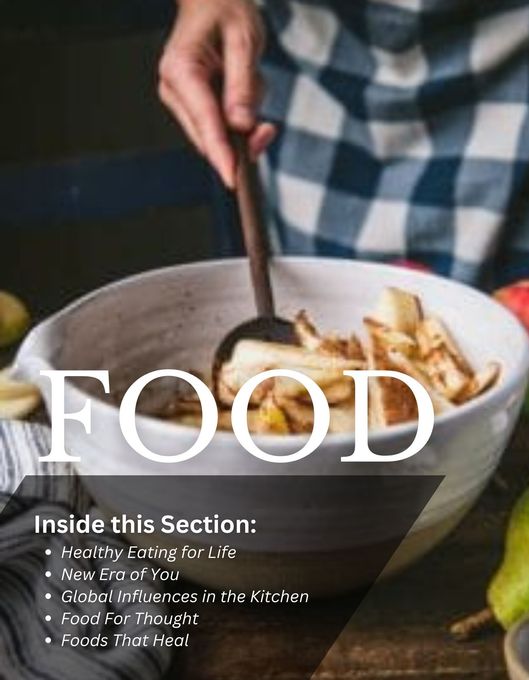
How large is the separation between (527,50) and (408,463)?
1.25ft

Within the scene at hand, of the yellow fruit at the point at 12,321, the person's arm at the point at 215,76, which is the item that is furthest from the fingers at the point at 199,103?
the yellow fruit at the point at 12,321

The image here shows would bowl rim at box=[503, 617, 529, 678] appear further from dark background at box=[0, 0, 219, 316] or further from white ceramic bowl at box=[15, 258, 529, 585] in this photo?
dark background at box=[0, 0, 219, 316]

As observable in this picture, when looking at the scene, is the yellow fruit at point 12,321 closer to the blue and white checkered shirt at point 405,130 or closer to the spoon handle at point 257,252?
the spoon handle at point 257,252

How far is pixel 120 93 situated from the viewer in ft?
2.42

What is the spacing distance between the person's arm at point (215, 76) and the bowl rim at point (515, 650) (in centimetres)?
23

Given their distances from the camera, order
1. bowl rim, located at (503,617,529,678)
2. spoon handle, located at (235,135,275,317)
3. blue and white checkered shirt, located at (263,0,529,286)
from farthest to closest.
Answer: blue and white checkered shirt, located at (263,0,529,286), spoon handle, located at (235,135,275,317), bowl rim, located at (503,617,529,678)

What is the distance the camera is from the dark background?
2.30 ft

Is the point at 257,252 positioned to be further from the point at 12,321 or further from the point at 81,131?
the point at 81,131

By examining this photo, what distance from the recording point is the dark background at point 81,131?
70 cm

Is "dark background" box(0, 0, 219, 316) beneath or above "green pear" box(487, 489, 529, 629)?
beneath

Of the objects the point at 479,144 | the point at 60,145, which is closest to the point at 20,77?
the point at 60,145

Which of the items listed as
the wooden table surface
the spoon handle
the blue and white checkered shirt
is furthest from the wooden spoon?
the blue and white checkered shirt

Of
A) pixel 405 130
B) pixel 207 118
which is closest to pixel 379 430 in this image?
pixel 207 118

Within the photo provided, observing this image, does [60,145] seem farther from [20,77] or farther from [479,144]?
[479,144]
